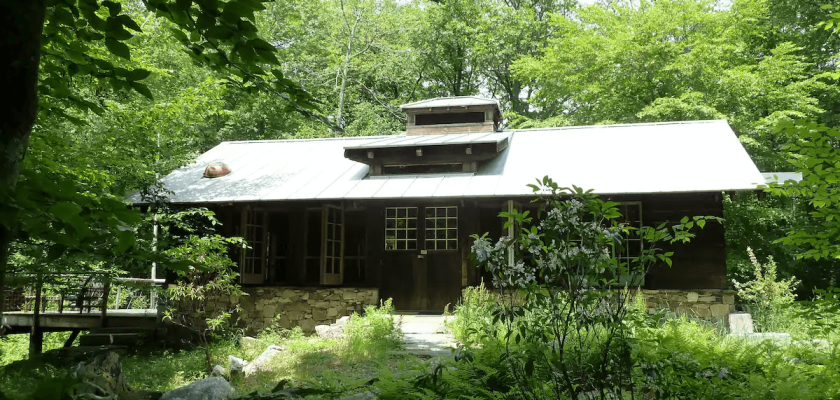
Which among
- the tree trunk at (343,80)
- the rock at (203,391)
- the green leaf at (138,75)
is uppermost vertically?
the tree trunk at (343,80)

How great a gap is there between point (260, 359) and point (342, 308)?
10.5ft

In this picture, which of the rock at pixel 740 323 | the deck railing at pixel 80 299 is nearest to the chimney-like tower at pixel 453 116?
the rock at pixel 740 323

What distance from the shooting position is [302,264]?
12.8m

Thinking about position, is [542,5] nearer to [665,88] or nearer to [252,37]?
[665,88]

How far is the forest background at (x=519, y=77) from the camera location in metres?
10.7

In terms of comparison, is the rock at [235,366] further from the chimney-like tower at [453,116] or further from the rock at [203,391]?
the chimney-like tower at [453,116]

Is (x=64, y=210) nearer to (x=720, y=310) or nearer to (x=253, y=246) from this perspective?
(x=720, y=310)

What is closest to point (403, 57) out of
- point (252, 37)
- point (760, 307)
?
point (760, 307)

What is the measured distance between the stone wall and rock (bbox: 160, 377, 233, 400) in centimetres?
536

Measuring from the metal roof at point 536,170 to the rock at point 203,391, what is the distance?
5.41m

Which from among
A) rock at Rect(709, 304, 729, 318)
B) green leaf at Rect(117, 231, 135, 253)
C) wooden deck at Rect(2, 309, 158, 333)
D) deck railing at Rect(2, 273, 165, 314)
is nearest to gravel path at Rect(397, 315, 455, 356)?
deck railing at Rect(2, 273, 165, 314)

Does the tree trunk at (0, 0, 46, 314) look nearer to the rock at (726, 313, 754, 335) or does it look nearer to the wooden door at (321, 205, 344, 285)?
the rock at (726, 313, 754, 335)

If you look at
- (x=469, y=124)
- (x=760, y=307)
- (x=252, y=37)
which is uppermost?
(x=469, y=124)

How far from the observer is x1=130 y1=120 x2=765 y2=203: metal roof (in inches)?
428
